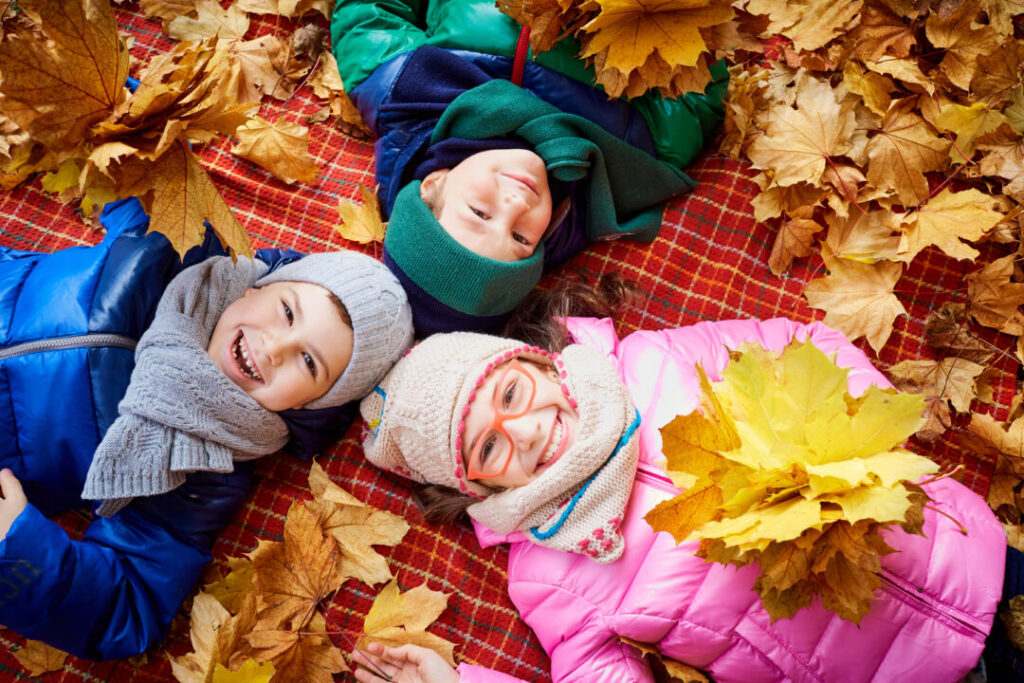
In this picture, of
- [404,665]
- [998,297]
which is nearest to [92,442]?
[404,665]

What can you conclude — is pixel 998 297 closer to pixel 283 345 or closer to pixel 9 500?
pixel 283 345

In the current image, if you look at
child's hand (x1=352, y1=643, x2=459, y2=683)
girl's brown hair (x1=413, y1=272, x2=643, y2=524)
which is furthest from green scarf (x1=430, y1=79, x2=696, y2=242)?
child's hand (x1=352, y1=643, x2=459, y2=683)

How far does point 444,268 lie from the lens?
1915mm

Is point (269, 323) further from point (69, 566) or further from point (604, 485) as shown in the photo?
point (604, 485)

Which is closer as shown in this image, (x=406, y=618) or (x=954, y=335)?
(x=406, y=618)

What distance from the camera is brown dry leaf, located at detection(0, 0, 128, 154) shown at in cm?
130

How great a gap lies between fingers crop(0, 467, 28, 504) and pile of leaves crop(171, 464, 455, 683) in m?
0.52

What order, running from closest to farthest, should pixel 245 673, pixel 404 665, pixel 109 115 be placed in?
1. pixel 109 115
2. pixel 245 673
3. pixel 404 665

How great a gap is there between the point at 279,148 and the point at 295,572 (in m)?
1.33

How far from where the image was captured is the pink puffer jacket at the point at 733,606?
1678 millimetres

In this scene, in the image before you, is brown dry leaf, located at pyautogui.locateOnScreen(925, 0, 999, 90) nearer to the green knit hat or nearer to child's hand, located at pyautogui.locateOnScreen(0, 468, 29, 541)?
the green knit hat

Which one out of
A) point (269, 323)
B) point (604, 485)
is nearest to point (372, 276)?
point (269, 323)

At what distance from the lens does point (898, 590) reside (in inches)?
66.2

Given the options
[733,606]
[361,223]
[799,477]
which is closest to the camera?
[799,477]
